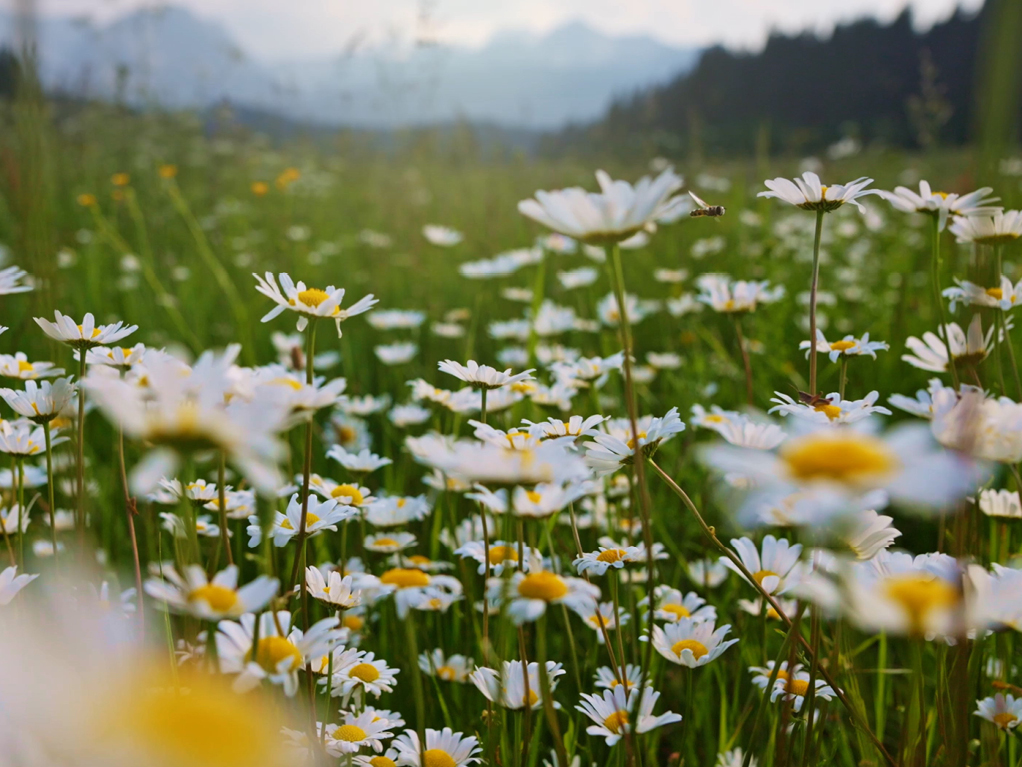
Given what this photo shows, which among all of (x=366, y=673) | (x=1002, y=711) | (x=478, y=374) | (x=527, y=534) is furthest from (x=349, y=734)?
(x=1002, y=711)

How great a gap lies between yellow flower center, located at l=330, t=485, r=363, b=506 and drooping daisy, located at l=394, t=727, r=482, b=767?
28cm

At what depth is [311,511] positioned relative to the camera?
0.83m

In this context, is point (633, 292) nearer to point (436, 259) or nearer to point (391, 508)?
point (436, 259)

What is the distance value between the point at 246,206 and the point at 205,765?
4723 mm

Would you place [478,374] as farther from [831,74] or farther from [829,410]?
[831,74]

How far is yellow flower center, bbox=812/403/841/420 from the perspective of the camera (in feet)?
2.45

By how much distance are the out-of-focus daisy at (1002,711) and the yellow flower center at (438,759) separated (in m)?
0.50

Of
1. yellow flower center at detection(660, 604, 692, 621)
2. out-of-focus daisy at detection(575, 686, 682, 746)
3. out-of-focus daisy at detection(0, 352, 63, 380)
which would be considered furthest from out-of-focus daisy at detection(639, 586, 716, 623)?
out-of-focus daisy at detection(0, 352, 63, 380)

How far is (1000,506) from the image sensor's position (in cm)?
97

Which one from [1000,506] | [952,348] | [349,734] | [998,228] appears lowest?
[349,734]

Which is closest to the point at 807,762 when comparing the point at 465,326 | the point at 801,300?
the point at 465,326

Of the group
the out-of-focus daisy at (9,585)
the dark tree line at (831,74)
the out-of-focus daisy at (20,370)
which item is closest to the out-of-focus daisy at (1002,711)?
the out-of-focus daisy at (9,585)

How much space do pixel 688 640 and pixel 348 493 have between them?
1.43ft

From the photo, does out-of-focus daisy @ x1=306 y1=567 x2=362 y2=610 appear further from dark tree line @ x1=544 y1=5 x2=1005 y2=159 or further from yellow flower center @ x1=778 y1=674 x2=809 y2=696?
dark tree line @ x1=544 y1=5 x2=1005 y2=159
